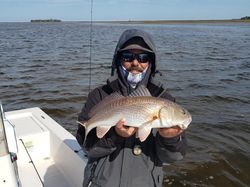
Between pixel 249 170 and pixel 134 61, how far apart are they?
479 cm

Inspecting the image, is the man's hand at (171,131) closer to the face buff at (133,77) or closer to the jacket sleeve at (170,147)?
the jacket sleeve at (170,147)

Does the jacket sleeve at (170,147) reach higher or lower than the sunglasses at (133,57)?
lower

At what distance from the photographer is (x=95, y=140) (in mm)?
3242

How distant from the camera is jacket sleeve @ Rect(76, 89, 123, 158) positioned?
10.1ft

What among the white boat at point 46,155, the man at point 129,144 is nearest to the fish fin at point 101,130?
the man at point 129,144

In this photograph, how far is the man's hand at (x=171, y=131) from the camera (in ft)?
9.43

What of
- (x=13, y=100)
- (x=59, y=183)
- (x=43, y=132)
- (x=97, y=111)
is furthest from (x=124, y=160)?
(x=13, y=100)

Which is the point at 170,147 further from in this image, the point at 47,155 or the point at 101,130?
the point at 47,155

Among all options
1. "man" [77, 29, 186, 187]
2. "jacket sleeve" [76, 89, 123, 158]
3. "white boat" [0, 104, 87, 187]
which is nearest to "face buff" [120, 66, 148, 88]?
"man" [77, 29, 186, 187]

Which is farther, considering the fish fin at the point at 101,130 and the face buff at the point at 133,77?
the face buff at the point at 133,77

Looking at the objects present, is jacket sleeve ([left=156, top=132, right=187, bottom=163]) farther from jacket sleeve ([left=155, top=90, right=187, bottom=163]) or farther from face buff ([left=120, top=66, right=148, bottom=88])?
face buff ([left=120, top=66, right=148, bottom=88])

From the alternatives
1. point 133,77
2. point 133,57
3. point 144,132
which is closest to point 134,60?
point 133,57

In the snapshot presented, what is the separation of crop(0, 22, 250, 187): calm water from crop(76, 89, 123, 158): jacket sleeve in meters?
3.67

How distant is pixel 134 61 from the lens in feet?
10.7
